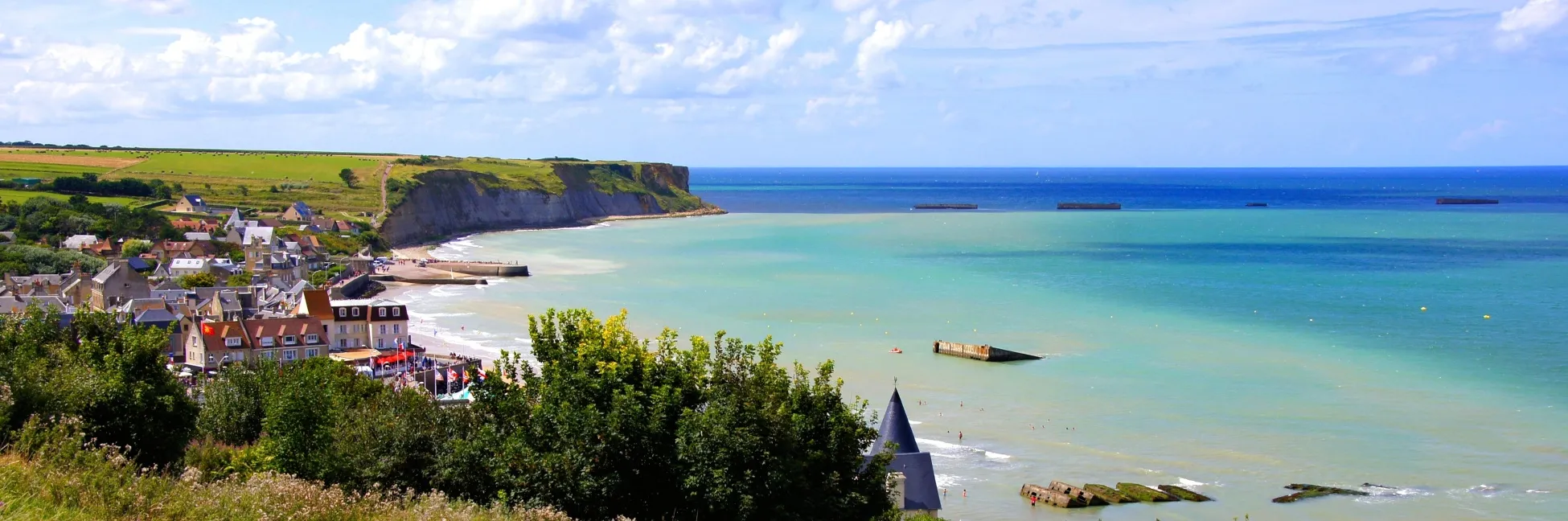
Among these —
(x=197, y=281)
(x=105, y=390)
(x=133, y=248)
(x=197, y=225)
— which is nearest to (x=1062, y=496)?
Answer: (x=105, y=390)

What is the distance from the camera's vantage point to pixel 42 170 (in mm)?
114188

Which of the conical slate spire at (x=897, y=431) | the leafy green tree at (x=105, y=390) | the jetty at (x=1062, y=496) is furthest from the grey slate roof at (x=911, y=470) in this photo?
the leafy green tree at (x=105, y=390)

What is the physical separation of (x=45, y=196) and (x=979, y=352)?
75.4 meters

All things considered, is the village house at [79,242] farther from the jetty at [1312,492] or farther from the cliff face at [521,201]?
the jetty at [1312,492]

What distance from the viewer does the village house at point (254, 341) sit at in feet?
130

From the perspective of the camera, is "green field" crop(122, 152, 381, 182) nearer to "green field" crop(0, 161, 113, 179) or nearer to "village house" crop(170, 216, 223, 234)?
"green field" crop(0, 161, 113, 179)

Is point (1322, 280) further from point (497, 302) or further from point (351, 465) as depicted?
point (351, 465)

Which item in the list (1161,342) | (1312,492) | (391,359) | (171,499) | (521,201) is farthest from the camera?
(521,201)

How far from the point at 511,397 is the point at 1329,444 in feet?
78.1

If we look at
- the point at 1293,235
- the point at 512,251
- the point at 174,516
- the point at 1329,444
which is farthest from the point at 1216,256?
the point at 174,516

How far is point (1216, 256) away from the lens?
94938 mm

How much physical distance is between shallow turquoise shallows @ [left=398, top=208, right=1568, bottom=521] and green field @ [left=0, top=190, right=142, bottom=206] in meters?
25.5

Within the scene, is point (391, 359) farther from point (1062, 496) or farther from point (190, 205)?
point (190, 205)

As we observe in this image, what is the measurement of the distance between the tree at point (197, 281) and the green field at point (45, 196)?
37.6 m
